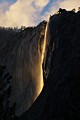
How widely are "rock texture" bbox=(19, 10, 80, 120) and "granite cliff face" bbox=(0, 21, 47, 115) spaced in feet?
19.0

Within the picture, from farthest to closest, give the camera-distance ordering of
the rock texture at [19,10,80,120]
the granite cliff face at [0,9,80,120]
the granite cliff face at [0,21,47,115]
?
the granite cliff face at [0,21,47,115]
the granite cliff face at [0,9,80,120]
the rock texture at [19,10,80,120]

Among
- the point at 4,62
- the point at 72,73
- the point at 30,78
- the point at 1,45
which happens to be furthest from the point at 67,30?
the point at 1,45

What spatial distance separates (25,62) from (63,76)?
17907mm

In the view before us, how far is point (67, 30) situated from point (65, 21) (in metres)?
1.72

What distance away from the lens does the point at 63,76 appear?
28.1 m

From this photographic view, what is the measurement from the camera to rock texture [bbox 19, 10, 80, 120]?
25.2 m

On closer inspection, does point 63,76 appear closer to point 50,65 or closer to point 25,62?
point 50,65

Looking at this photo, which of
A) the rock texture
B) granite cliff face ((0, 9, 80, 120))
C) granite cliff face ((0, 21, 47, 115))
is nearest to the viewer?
the rock texture

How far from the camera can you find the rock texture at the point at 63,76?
25191mm

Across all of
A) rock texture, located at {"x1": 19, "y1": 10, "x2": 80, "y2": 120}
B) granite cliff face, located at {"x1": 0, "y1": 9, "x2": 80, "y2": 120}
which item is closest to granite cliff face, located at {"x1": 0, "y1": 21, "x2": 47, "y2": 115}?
granite cliff face, located at {"x1": 0, "y1": 9, "x2": 80, "y2": 120}

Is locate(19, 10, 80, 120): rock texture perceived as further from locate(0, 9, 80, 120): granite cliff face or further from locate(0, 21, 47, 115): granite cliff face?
locate(0, 21, 47, 115): granite cliff face

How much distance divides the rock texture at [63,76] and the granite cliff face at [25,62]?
580 centimetres

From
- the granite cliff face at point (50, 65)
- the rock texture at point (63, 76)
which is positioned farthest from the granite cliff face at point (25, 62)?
the rock texture at point (63, 76)

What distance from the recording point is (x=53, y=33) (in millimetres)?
36625
